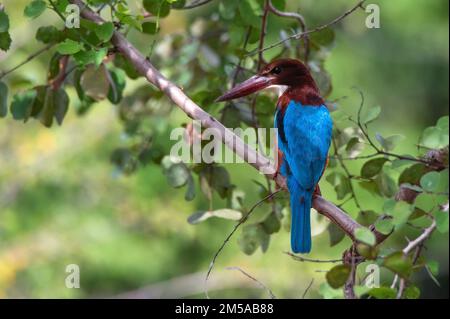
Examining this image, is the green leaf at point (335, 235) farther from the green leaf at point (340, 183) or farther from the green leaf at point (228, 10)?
the green leaf at point (228, 10)

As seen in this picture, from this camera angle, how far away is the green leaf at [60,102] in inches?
114

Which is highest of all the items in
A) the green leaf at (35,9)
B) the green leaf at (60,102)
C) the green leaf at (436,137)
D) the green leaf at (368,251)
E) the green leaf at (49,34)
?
the green leaf at (49,34)

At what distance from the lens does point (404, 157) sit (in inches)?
84.9

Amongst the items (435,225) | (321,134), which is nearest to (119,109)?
(321,134)

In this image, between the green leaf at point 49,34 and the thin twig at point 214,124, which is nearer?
the thin twig at point 214,124

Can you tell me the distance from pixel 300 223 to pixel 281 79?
2.13 feet

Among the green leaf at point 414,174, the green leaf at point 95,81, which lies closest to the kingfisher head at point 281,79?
the green leaf at point 95,81

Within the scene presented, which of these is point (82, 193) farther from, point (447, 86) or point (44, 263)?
point (447, 86)

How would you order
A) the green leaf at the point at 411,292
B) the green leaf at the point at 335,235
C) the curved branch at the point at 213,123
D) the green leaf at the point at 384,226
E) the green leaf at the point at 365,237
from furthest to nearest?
the green leaf at the point at 335,235 < the curved branch at the point at 213,123 < the green leaf at the point at 411,292 < the green leaf at the point at 384,226 < the green leaf at the point at 365,237

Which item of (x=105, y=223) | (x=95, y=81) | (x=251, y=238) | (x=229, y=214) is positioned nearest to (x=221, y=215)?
(x=229, y=214)

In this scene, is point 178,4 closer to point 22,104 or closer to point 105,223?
point 22,104

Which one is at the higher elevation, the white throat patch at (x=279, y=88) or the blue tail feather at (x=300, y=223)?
the white throat patch at (x=279, y=88)

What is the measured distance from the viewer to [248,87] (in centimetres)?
294

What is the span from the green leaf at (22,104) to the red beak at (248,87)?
0.62 meters
